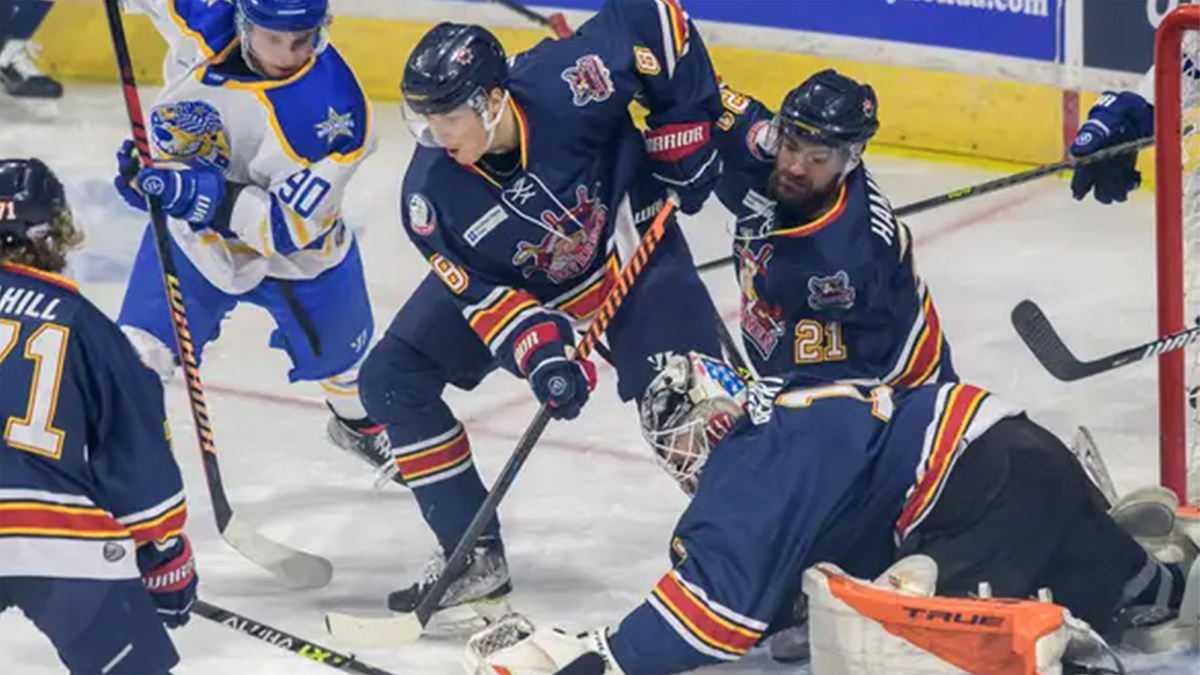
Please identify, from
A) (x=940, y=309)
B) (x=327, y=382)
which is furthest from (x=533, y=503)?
(x=940, y=309)

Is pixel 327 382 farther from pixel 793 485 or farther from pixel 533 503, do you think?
pixel 793 485

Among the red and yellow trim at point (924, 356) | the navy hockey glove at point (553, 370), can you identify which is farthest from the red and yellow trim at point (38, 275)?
the red and yellow trim at point (924, 356)

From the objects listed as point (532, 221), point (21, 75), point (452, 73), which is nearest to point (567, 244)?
point (532, 221)

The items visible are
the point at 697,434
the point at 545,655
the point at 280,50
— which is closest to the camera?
the point at 545,655

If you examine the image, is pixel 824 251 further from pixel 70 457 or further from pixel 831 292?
pixel 70 457

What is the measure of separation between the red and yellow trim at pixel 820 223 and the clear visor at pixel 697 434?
0.94ft

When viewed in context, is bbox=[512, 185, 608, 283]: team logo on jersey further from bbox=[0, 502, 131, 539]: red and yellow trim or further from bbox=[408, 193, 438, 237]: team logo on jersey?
bbox=[0, 502, 131, 539]: red and yellow trim

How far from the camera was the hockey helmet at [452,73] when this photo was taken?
4.05 m

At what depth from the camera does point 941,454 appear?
3.75 meters

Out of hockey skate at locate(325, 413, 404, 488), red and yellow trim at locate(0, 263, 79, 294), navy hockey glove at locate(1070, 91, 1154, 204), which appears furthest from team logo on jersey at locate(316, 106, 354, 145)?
navy hockey glove at locate(1070, 91, 1154, 204)

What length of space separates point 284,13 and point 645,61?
581 millimetres

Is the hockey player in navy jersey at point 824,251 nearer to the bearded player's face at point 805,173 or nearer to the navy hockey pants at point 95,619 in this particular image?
the bearded player's face at point 805,173

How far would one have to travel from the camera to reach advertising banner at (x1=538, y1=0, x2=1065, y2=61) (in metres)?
6.34

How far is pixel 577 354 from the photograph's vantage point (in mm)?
4195
